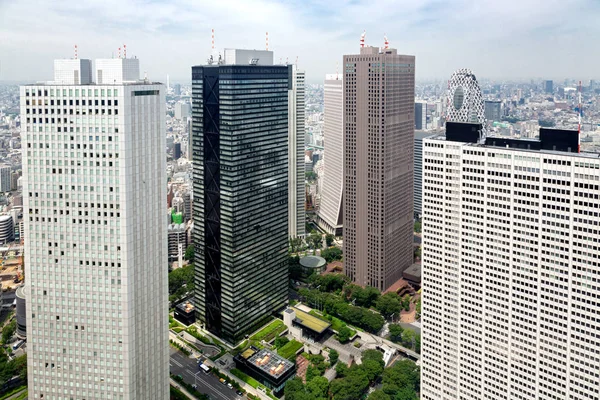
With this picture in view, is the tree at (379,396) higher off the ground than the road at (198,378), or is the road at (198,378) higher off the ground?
the tree at (379,396)

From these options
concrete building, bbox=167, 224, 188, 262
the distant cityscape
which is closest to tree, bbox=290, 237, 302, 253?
concrete building, bbox=167, 224, 188, 262

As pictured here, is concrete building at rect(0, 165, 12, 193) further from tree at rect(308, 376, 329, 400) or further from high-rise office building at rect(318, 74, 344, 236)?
tree at rect(308, 376, 329, 400)

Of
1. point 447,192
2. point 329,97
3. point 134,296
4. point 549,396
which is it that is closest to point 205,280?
point 134,296

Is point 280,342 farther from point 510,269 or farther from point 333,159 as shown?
point 333,159

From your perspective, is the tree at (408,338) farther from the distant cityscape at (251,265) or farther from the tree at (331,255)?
the tree at (331,255)

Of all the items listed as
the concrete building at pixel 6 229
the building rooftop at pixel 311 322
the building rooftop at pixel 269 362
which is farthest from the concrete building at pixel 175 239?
the building rooftop at pixel 269 362

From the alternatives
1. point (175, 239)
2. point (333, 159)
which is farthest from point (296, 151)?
point (175, 239)
